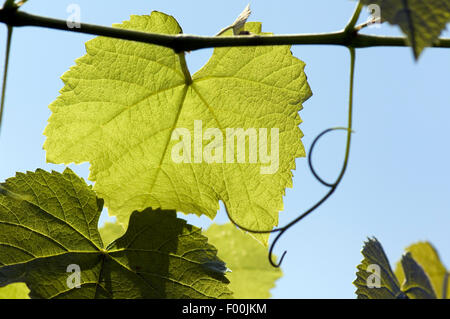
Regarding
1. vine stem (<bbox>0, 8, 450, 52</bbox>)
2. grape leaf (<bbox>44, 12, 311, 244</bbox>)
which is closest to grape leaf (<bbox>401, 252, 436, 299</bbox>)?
grape leaf (<bbox>44, 12, 311, 244</bbox>)

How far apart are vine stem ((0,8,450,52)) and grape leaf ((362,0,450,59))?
6 cm

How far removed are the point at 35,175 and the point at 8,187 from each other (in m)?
0.06

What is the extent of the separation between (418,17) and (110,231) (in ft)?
3.90

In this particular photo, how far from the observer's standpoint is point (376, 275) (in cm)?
104

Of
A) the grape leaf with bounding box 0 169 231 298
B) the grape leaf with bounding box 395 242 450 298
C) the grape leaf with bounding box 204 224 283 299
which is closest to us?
the grape leaf with bounding box 0 169 231 298

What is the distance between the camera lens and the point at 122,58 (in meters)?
1.11

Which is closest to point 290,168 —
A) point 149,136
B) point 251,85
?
point 251,85

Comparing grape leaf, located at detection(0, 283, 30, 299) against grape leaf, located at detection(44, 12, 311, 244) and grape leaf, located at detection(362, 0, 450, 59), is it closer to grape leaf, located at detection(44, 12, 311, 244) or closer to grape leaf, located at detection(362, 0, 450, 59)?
grape leaf, located at detection(44, 12, 311, 244)

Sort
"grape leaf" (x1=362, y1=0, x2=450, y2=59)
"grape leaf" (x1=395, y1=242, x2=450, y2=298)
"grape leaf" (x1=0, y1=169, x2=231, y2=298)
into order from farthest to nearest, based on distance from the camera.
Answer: "grape leaf" (x1=395, y1=242, x2=450, y2=298) → "grape leaf" (x1=0, y1=169, x2=231, y2=298) → "grape leaf" (x1=362, y1=0, x2=450, y2=59)

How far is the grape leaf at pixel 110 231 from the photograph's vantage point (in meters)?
1.55

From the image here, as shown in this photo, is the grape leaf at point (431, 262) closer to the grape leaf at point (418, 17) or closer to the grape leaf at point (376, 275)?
the grape leaf at point (376, 275)

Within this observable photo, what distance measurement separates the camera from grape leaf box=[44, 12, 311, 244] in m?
1.10
